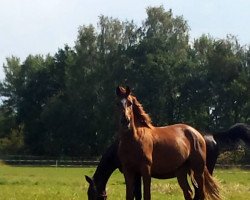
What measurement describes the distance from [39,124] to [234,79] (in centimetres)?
2443

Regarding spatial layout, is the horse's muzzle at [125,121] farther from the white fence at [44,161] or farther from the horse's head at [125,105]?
the white fence at [44,161]

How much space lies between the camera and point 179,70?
213 ft

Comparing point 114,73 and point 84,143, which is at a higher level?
point 114,73

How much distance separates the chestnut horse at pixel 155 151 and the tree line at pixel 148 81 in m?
50.4

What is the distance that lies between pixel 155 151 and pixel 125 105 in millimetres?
1312

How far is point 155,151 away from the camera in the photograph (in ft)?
35.2

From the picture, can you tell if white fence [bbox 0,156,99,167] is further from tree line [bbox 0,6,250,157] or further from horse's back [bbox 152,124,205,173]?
horse's back [bbox 152,124,205,173]

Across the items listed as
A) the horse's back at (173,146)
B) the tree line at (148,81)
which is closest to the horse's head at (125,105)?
the horse's back at (173,146)

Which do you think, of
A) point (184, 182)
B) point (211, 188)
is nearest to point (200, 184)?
point (184, 182)

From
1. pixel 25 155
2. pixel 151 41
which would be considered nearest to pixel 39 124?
pixel 25 155

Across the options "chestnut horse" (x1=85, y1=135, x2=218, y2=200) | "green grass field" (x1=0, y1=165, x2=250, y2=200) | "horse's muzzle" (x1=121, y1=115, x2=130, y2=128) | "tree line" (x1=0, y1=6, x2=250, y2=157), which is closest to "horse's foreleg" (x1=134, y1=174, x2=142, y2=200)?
"chestnut horse" (x1=85, y1=135, x2=218, y2=200)

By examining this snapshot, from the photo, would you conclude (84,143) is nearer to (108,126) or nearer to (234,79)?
(108,126)

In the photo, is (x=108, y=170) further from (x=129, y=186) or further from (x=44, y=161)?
(x=44, y=161)

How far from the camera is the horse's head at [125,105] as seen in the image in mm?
9766
